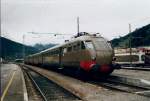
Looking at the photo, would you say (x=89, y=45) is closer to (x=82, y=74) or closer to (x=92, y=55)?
(x=92, y=55)

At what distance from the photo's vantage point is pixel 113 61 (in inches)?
864

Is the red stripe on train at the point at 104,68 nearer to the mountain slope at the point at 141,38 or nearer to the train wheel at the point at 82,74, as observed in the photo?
the train wheel at the point at 82,74

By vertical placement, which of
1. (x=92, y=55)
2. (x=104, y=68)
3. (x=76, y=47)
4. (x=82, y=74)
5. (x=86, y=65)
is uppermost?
(x=76, y=47)

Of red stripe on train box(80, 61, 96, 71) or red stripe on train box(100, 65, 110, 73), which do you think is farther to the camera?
red stripe on train box(100, 65, 110, 73)

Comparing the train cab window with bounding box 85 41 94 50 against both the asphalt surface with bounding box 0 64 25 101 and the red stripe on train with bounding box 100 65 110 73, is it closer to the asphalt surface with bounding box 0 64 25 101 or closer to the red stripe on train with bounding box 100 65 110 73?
the red stripe on train with bounding box 100 65 110 73

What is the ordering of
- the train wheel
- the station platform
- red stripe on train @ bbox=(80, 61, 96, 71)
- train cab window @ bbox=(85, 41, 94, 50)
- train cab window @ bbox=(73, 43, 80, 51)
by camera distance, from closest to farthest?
the station platform, red stripe on train @ bbox=(80, 61, 96, 71), train cab window @ bbox=(85, 41, 94, 50), the train wheel, train cab window @ bbox=(73, 43, 80, 51)

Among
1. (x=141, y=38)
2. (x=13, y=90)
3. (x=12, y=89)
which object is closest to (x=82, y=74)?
(x=12, y=89)

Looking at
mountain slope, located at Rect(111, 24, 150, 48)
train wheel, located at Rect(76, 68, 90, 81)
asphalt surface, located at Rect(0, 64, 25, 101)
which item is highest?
mountain slope, located at Rect(111, 24, 150, 48)

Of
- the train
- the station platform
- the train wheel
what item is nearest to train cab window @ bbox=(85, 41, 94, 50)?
the train

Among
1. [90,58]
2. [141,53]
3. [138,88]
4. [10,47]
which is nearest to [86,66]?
[90,58]

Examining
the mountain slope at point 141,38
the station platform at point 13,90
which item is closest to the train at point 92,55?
the station platform at point 13,90

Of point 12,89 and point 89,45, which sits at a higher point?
point 89,45

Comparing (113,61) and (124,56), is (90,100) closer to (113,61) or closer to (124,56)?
(113,61)

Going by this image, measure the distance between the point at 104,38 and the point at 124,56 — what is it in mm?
31425
